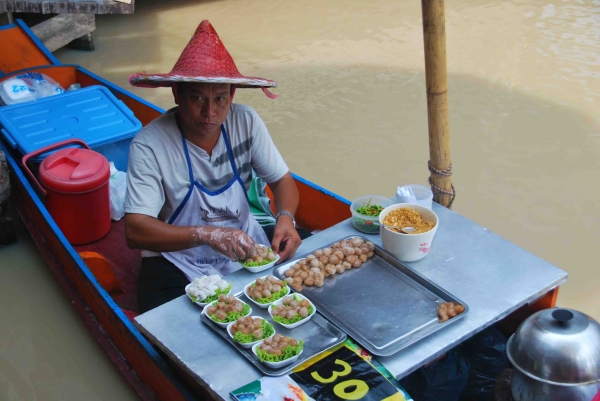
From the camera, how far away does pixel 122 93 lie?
4.81m

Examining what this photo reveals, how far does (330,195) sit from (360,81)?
3.95 metres

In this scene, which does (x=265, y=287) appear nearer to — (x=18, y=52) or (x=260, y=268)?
(x=260, y=268)

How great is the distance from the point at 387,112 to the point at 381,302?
14.4 ft

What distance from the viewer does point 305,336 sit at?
1984 mm

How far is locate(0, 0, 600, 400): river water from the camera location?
380cm

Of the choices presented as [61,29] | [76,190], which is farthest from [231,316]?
[61,29]

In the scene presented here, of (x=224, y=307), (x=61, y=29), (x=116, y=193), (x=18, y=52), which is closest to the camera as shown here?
(x=224, y=307)

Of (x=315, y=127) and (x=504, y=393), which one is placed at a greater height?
(x=504, y=393)

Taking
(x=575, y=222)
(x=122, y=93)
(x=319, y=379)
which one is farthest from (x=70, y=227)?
(x=575, y=222)

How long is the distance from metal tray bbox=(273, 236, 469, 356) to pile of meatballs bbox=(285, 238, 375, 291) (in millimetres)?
25

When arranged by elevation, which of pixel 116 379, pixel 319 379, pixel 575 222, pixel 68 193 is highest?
pixel 319 379

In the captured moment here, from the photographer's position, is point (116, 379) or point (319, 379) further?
point (116, 379)

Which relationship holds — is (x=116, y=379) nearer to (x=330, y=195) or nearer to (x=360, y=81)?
(x=330, y=195)

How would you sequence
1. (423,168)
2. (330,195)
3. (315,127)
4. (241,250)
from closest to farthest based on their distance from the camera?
(241,250) → (330,195) → (423,168) → (315,127)
